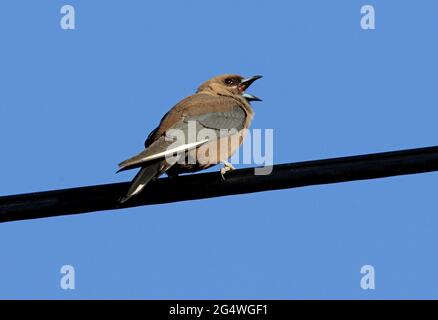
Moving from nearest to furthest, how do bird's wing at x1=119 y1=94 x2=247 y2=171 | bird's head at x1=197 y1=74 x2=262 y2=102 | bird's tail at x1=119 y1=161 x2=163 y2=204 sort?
bird's tail at x1=119 y1=161 x2=163 y2=204, bird's wing at x1=119 y1=94 x2=247 y2=171, bird's head at x1=197 y1=74 x2=262 y2=102

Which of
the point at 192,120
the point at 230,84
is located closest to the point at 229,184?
the point at 192,120

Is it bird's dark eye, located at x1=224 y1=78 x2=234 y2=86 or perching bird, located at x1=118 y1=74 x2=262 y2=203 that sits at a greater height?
bird's dark eye, located at x1=224 y1=78 x2=234 y2=86

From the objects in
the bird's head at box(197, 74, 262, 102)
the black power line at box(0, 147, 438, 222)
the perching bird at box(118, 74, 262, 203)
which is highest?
the bird's head at box(197, 74, 262, 102)

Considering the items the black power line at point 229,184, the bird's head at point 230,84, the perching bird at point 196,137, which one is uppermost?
the bird's head at point 230,84

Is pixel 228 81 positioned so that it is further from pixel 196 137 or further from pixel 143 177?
pixel 143 177

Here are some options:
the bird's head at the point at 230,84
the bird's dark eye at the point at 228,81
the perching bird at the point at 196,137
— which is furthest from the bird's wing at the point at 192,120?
the bird's dark eye at the point at 228,81

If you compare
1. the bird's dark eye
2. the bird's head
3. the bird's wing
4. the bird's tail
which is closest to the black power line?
the bird's tail

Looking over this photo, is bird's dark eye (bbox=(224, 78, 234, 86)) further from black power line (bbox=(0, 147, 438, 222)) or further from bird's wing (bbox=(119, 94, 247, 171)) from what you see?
black power line (bbox=(0, 147, 438, 222))

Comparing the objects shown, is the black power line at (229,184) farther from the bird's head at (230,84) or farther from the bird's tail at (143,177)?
the bird's head at (230,84)
